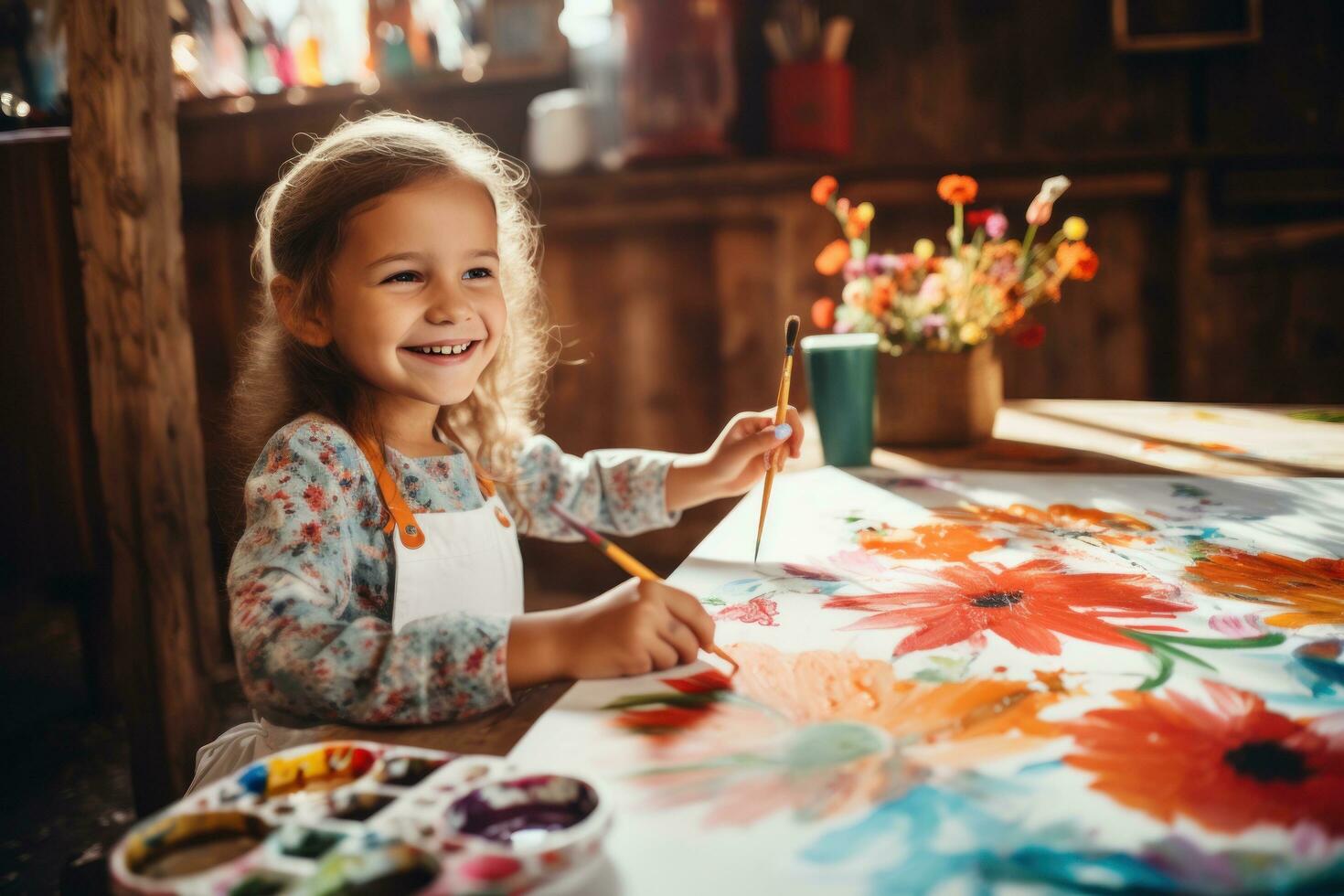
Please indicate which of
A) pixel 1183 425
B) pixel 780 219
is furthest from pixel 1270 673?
pixel 780 219

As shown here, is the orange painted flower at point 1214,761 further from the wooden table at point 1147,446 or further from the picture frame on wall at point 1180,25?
the picture frame on wall at point 1180,25

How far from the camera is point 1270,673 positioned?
0.64 m

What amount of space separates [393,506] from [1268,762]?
0.76 meters

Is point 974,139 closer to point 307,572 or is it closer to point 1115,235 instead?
point 1115,235

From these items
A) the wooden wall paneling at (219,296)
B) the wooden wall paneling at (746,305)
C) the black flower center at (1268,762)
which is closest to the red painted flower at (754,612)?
the black flower center at (1268,762)

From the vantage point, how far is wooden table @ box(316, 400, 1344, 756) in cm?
133

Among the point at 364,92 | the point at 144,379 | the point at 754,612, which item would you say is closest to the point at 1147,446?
the point at 754,612

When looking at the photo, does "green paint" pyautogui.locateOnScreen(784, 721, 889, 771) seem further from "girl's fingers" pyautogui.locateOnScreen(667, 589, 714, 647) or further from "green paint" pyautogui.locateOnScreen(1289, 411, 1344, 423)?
"green paint" pyautogui.locateOnScreen(1289, 411, 1344, 423)

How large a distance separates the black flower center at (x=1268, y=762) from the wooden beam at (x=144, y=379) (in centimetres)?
173

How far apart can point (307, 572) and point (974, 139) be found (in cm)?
224

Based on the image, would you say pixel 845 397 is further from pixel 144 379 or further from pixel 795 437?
pixel 144 379

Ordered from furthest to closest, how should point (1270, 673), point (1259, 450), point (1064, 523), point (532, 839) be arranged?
1. point (1259, 450)
2. point (1064, 523)
3. point (1270, 673)
4. point (532, 839)

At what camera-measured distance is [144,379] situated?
175 centimetres

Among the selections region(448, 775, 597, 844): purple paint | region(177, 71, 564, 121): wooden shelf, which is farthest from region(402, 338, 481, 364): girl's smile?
region(177, 71, 564, 121): wooden shelf
